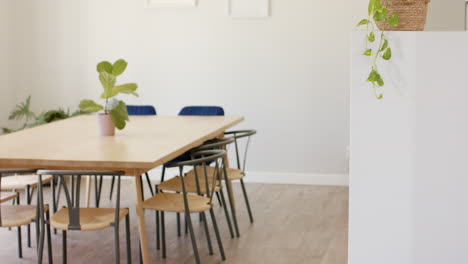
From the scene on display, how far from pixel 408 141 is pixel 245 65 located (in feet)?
15.4

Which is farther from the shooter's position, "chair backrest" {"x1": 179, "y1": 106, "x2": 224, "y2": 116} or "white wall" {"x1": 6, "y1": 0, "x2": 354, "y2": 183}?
"white wall" {"x1": 6, "y1": 0, "x2": 354, "y2": 183}

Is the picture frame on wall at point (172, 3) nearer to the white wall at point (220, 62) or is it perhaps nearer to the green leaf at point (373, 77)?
the white wall at point (220, 62)

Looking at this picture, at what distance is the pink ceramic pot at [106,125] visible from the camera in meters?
4.75

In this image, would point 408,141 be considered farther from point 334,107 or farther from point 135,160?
point 334,107

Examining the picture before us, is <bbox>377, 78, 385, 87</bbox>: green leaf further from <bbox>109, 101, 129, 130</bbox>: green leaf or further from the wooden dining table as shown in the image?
<bbox>109, 101, 129, 130</bbox>: green leaf

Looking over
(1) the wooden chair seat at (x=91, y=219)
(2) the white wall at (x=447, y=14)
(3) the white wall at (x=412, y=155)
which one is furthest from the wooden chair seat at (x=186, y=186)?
(2) the white wall at (x=447, y=14)

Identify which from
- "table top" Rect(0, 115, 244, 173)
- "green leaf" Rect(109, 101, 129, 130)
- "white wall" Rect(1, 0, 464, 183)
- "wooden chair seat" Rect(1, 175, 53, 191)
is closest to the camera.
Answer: "table top" Rect(0, 115, 244, 173)

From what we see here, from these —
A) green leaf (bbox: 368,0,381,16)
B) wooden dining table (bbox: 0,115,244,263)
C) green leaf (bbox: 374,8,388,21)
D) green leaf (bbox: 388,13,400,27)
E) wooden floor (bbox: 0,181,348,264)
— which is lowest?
wooden floor (bbox: 0,181,348,264)

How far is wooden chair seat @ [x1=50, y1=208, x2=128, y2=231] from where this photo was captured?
3729mm

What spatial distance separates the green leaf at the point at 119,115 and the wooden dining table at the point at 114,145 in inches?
3.3

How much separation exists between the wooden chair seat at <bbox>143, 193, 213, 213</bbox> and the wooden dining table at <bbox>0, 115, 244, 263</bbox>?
0.25 meters

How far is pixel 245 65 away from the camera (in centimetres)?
705

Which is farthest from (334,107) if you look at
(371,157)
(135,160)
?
(371,157)

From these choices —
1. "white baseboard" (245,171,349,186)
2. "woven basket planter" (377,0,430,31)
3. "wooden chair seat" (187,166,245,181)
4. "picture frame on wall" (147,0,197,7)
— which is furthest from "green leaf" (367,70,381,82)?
"picture frame on wall" (147,0,197,7)
